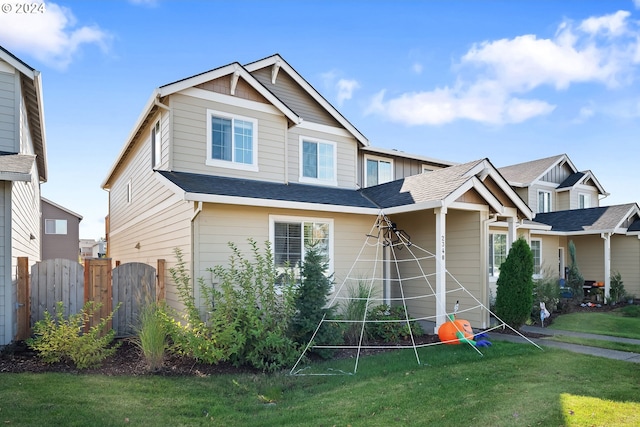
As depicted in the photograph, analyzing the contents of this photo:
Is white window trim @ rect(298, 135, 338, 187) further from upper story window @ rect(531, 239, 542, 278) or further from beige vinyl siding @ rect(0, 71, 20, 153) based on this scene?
upper story window @ rect(531, 239, 542, 278)

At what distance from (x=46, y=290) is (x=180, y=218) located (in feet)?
10.4

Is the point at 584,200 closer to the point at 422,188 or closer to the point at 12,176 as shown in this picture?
the point at 422,188

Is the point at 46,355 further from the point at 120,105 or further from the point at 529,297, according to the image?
the point at 529,297

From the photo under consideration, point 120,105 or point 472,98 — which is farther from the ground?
point 472,98

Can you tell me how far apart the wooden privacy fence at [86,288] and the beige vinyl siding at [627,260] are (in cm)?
1906

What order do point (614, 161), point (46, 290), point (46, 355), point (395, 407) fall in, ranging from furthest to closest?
point (614, 161) → point (46, 290) → point (46, 355) → point (395, 407)

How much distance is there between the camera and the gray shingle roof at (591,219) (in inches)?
689

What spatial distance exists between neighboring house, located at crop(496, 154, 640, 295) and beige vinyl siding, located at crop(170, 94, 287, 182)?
8.38m

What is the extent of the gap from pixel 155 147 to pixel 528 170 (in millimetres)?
20408

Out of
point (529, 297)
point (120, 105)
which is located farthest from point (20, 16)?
point (529, 297)

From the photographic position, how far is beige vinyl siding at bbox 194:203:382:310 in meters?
9.13

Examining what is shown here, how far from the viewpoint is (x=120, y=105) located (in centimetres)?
1359

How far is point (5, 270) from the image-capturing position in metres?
7.95

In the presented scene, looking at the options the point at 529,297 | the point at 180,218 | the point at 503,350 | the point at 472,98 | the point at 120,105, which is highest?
the point at 472,98
